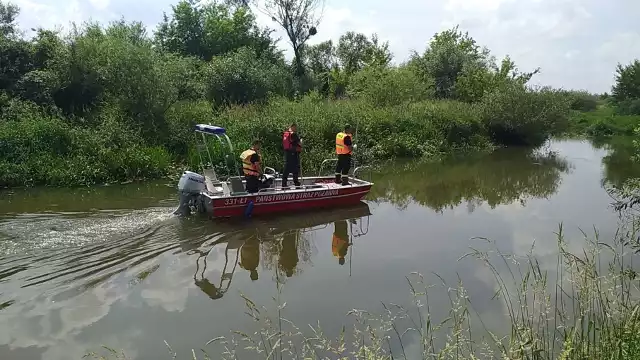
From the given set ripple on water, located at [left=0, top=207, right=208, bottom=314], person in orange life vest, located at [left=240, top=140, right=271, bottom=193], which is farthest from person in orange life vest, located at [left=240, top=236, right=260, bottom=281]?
person in orange life vest, located at [left=240, top=140, right=271, bottom=193]

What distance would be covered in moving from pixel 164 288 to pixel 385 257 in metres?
3.74

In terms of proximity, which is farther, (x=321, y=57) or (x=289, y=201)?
(x=321, y=57)

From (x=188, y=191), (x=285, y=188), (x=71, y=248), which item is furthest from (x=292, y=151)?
(x=71, y=248)

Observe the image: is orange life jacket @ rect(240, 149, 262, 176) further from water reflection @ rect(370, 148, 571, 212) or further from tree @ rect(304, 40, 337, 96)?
tree @ rect(304, 40, 337, 96)

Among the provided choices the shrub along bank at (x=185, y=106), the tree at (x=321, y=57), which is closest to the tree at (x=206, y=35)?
the shrub along bank at (x=185, y=106)

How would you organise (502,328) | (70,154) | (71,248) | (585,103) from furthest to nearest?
1. (585,103)
2. (70,154)
3. (71,248)
4. (502,328)

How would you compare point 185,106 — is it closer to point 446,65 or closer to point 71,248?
point 71,248

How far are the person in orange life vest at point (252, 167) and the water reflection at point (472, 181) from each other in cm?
417

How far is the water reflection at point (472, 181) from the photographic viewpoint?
571 inches

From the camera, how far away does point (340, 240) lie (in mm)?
10359

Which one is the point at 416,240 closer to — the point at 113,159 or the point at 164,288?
the point at 164,288

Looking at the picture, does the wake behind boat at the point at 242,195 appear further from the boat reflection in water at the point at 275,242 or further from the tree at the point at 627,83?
the tree at the point at 627,83

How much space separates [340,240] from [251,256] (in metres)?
2.00

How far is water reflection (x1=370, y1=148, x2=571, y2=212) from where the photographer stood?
571 inches
